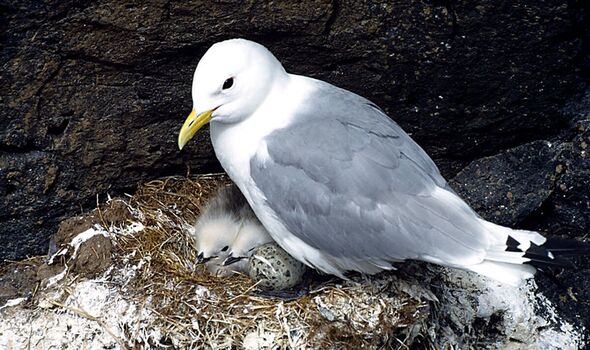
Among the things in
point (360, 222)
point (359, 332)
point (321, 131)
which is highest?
point (321, 131)

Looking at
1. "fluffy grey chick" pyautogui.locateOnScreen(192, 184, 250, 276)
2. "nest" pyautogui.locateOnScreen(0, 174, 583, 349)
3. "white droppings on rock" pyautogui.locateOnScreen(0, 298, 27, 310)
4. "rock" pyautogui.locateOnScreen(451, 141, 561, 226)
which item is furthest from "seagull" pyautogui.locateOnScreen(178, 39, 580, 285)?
"white droppings on rock" pyautogui.locateOnScreen(0, 298, 27, 310)

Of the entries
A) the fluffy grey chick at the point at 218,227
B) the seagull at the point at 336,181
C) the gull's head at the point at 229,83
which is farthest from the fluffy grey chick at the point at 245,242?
the gull's head at the point at 229,83

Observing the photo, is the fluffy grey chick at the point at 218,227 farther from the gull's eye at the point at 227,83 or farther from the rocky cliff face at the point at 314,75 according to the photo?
the gull's eye at the point at 227,83

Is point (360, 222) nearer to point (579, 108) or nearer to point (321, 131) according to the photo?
point (321, 131)

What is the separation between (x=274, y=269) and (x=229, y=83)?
52cm

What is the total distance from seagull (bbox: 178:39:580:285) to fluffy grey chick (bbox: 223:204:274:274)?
0.23 meters

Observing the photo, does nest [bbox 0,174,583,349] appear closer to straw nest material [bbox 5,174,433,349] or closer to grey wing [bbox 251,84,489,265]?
straw nest material [bbox 5,174,433,349]

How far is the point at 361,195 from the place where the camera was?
2439 millimetres

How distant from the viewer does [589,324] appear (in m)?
2.94

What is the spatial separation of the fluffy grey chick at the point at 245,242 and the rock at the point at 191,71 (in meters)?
0.28

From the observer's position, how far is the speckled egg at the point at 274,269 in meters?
2.66

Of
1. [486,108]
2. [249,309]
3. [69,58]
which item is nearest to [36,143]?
[69,58]

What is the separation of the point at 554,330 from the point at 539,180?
0.44 m

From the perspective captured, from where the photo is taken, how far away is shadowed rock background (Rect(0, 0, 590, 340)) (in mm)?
2613
